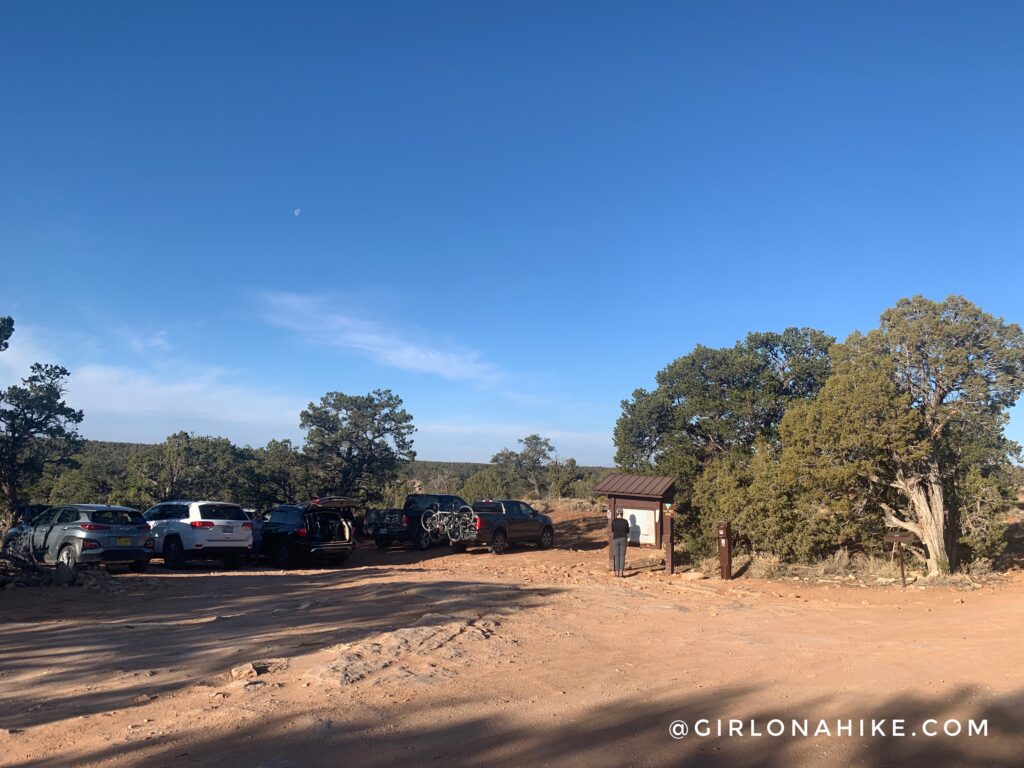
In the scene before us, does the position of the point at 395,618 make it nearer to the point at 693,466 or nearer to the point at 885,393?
the point at 885,393

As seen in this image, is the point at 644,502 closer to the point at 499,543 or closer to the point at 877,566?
the point at 499,543

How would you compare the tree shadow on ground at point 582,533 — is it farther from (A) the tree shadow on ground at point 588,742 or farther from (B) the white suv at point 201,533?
(A) the tree shadow on ground at point 588,742

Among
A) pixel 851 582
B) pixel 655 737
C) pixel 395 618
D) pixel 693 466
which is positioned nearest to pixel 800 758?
pixel 655 737

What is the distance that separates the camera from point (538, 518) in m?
23.3

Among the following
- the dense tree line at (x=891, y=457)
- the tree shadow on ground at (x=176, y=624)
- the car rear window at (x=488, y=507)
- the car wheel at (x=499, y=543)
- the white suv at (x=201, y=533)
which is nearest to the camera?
the tree shadow on ground at (x=176, y=624)

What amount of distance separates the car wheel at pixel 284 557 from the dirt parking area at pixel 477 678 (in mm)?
5962

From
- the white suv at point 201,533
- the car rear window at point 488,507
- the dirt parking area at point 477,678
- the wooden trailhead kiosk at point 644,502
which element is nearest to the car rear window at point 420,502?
the car rear window at point 488,507

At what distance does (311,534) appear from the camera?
18156mm

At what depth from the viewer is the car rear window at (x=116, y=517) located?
14.1 m

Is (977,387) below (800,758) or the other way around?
the other way around

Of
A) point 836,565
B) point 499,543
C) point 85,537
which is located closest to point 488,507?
point 499,543

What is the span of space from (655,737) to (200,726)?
10.4 feet

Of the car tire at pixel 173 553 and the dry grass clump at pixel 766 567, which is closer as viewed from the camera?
the dry grass clump at pixel 766 567

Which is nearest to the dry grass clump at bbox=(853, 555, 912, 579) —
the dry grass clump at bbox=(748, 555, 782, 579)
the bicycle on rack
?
the dry grass clump at bbox=(748, 555, 782, 579)
